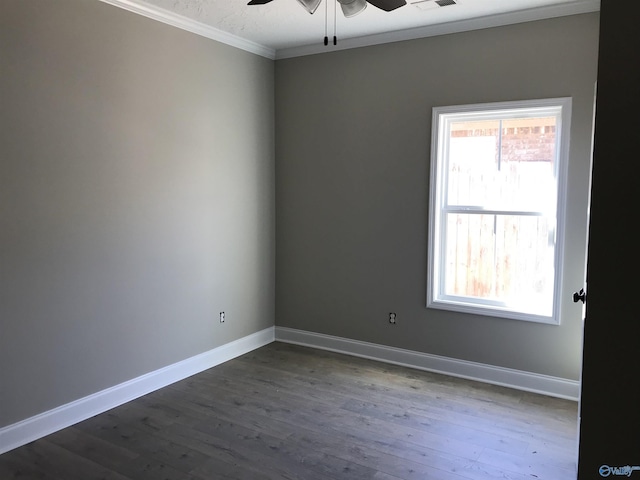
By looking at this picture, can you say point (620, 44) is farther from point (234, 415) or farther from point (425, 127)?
point (234, 415)

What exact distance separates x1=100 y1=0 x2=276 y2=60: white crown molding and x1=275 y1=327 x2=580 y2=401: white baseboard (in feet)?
8.90

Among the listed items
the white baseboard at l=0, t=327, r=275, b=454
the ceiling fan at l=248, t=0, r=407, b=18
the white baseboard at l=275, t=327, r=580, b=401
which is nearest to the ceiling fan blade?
the ceiling fan at l=248, t=0, r=407, b=18

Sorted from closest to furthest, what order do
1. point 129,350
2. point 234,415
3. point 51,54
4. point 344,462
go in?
point 344,462
point 51,54
point 234,415
point 129,350

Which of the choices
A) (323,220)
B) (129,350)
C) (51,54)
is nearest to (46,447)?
(129,350)

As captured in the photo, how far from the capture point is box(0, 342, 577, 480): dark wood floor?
2.69m

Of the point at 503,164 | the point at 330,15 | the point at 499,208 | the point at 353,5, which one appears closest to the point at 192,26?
the point at 330,15

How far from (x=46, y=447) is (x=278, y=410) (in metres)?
1.42

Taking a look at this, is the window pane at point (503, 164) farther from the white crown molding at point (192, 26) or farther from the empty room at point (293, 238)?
the white crown molding at point (192, 26)

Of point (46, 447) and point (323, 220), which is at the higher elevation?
point (323, 220)

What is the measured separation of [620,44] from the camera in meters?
1.48

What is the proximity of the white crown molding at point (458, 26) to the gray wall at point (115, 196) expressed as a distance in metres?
0.54

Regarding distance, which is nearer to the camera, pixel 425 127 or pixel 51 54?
pixel 51 54

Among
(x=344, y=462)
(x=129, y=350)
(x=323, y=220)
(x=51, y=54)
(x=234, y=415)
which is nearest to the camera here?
(x=344, y=462)

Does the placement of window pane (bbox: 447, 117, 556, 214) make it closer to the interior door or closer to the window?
the window
